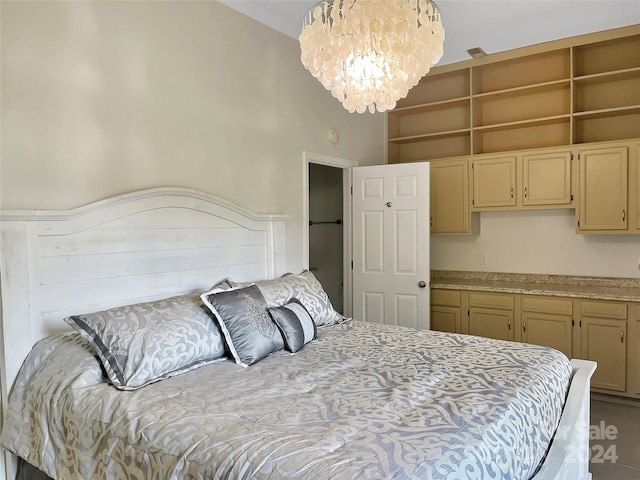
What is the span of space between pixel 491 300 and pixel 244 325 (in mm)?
2630

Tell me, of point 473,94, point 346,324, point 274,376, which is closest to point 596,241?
point 473,94

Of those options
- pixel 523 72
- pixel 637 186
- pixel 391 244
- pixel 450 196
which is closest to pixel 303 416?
pixel 391 244

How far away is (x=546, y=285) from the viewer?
163 inches

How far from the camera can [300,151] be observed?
12.3ft

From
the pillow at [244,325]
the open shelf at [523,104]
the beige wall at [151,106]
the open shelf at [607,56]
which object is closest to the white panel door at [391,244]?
the beige wall at [151,106]

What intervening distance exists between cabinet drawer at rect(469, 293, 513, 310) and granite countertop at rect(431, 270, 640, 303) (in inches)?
2.1

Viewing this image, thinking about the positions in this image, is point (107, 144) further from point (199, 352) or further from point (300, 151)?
point (300, 151)

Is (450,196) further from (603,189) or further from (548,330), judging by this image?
(548,330)

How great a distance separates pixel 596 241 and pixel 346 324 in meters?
2.58

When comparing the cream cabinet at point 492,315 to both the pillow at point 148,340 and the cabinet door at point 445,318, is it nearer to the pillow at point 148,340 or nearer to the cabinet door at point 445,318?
the cabinet door at point 445,318

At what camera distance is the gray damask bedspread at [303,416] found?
1.27 m

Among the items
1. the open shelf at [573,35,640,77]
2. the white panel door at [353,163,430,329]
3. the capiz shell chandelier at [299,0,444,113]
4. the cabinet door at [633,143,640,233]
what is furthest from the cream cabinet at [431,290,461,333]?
the capiz shell chandelier at [299,0,444,113]

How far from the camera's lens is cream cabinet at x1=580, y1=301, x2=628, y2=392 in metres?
3.49

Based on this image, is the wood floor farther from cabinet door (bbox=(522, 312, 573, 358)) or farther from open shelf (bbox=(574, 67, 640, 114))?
open shelf (bbox=(574, 67, 640, 114))
